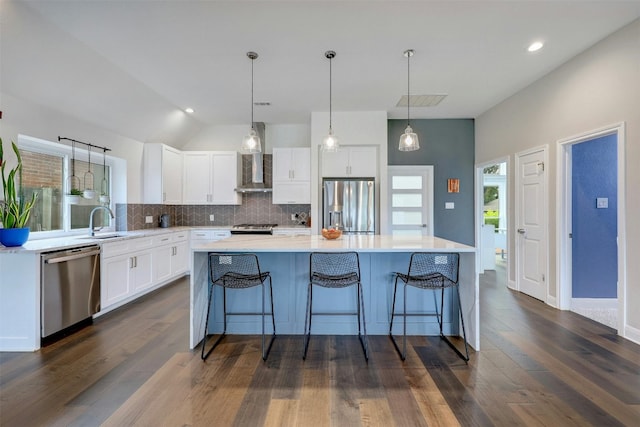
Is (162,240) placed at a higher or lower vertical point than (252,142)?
lower

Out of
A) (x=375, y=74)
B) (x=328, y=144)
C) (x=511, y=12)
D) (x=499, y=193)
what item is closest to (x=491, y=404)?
(x=328, y=144)

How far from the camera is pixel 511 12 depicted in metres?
2.44

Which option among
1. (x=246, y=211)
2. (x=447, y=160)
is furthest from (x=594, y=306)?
(x=246, y=211)

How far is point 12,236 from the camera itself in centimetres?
258

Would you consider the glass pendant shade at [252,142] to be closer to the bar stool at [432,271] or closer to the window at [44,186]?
the bar stool at [432,271]

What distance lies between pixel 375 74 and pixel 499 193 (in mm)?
6743

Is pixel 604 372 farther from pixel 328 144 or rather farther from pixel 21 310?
pixel 21 310

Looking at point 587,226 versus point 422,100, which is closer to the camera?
point 587,226

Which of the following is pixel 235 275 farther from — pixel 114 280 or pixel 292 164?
pixel 292 164

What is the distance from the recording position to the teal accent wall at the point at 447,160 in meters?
5.30

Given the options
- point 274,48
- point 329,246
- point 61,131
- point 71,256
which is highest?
point 274,48

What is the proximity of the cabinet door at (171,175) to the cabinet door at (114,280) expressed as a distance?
1.61 metres

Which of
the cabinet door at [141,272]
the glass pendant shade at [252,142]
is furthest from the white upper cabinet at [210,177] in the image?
the glass pendant shade at [252,142]

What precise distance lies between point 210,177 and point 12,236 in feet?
9.88
